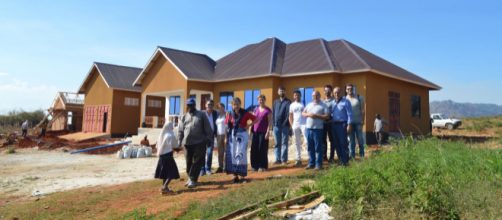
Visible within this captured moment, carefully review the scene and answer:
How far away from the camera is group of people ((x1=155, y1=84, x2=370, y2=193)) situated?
7094 millimetres

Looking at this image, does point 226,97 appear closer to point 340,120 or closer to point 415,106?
point 415,106

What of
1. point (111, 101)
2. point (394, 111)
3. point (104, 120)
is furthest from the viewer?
point (104, 120)

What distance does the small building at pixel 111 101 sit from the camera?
27.6 metres

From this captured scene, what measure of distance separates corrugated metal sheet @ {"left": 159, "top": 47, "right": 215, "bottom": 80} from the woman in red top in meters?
13.2

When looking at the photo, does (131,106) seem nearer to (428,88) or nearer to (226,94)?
(226,94)

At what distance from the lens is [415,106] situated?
20234 millimetres

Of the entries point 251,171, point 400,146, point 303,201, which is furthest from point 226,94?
point 303,201

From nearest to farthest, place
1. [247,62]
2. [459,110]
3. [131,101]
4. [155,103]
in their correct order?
[247,62]
[155,103]
[131,101]
[459,110]

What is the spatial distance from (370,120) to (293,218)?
1290 centimetres

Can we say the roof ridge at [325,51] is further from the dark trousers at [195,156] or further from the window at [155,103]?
the window at [155,103]

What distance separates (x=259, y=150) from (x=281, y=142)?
103cm

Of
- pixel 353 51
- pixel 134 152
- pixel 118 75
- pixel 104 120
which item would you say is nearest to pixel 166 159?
pixel 134 152

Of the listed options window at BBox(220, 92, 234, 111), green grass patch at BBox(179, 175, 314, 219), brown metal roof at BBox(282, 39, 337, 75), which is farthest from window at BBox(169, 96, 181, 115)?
green grass patch at BBox(179, 175, 314, 219)

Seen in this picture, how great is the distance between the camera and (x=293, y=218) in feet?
15.5
